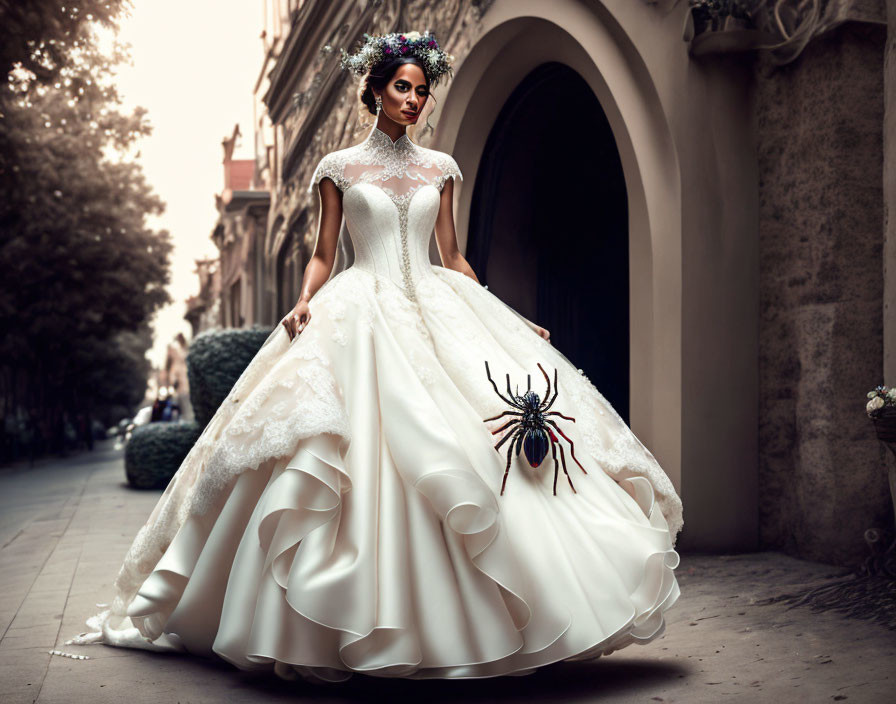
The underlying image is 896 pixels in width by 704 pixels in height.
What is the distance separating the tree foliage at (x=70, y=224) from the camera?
1566cm

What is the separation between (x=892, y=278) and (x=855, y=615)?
1911 mm

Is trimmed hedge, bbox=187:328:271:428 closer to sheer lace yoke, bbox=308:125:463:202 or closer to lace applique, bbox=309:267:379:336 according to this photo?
sheer lace yoke, bbox=308:125:463:202

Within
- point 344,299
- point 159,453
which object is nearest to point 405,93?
point 344,299

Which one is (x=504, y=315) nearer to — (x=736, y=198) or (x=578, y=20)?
(x=736, y=198)

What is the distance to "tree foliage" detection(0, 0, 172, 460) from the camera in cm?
1566

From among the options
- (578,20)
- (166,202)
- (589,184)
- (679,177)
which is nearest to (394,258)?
(679,177)

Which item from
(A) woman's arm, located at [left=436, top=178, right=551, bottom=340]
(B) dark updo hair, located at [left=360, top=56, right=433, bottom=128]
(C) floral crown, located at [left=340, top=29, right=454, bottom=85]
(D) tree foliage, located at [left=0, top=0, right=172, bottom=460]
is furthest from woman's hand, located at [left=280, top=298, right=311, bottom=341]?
(D) tree foliage, located at [left=0, top=0, right=172, bottom=460]

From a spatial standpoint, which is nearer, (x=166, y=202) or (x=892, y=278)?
(x=892, y=278)

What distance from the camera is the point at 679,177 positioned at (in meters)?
5.93

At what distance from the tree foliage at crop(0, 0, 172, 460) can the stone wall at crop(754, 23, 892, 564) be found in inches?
432

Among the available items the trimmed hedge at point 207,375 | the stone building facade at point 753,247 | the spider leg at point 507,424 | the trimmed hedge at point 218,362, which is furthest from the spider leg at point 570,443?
the trimmed hedge at point 218,362

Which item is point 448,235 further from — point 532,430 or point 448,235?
point 532,430

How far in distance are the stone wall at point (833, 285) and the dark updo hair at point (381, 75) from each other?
268 centimetres

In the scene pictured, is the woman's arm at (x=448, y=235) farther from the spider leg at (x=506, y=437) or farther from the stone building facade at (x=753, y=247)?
the stone building facade at (x=753, y=247)
